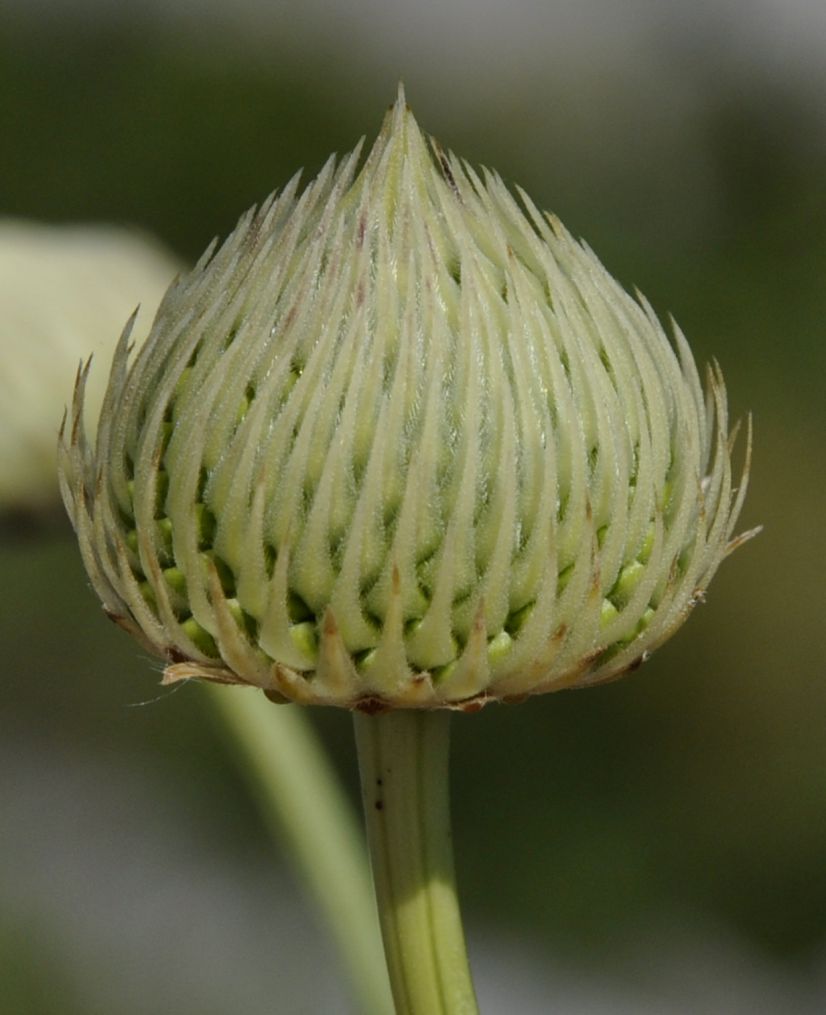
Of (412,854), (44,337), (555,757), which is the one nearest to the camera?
(412,854)

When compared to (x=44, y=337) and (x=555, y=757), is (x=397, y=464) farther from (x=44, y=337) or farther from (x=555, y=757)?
(x=555, y=757)

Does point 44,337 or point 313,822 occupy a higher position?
point 44,337

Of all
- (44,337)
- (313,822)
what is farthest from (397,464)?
(44,337)

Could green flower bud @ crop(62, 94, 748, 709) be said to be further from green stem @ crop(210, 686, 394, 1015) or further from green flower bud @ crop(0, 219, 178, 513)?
green flower bud @ crop(0, 219, 178, 513)

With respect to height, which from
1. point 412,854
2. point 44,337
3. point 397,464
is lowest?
point 412,854

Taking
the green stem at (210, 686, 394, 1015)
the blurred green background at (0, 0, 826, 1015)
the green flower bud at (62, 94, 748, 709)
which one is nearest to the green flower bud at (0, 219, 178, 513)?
the green stem at (210, 686, 394, 1015)

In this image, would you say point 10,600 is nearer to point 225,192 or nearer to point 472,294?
point 225,192
